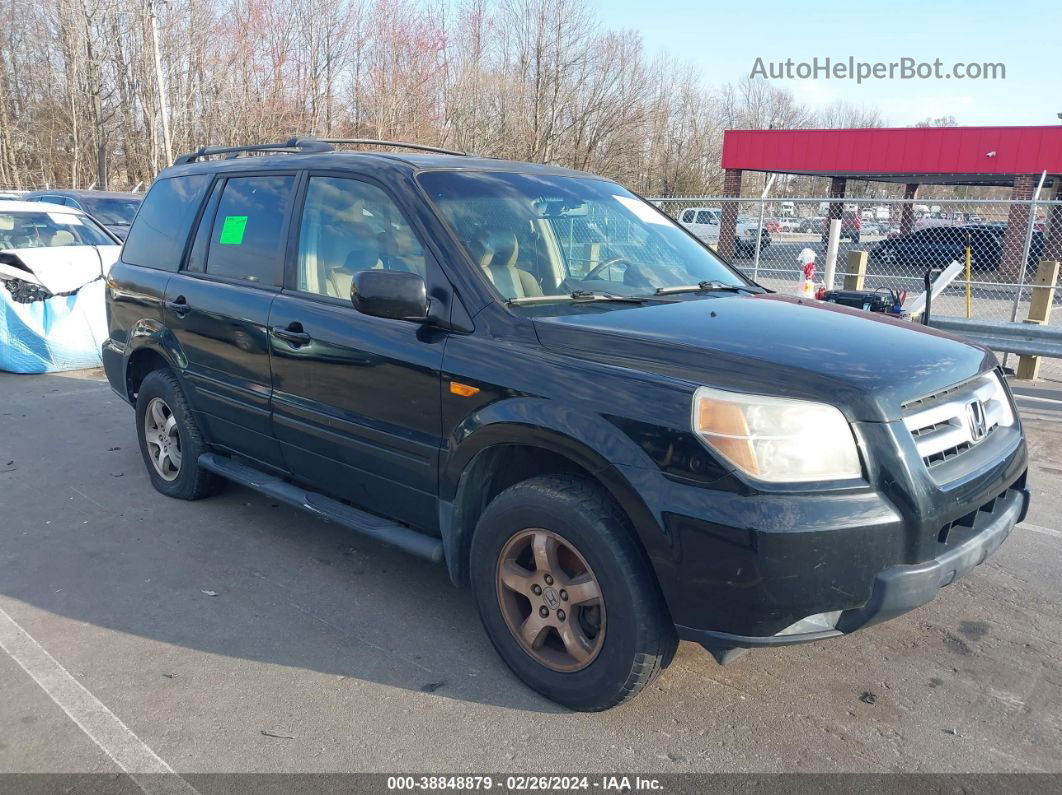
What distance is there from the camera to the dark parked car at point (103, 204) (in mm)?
14703

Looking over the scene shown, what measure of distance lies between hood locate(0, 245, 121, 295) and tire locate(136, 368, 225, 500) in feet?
14.5

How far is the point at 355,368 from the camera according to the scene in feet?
11.9

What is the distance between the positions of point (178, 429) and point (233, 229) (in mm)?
1251

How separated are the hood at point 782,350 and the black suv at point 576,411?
0.01 meters

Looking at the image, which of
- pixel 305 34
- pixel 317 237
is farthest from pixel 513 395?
pixel 305 34

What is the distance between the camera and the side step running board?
351cm

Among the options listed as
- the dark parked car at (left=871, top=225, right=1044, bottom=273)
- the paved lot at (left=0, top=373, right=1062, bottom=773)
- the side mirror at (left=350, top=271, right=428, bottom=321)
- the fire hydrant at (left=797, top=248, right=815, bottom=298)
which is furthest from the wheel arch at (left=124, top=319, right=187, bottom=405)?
the dark parked car at (left=871, top=225, right=1044, bottom=273)

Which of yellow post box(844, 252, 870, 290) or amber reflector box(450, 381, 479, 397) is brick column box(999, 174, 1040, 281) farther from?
amber reflector box(450, 381, 479, 397)

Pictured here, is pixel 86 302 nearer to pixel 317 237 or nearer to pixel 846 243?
pixel 317 237

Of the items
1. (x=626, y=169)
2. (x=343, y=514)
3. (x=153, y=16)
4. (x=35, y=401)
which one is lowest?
(x=35, y=401)

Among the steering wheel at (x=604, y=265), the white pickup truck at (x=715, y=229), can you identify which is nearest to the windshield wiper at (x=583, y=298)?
the steering wheel at (x=604, y=265)

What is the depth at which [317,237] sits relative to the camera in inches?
157

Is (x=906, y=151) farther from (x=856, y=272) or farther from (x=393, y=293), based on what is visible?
(x=393, y=293)

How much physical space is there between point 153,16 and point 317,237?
26.0 metres
